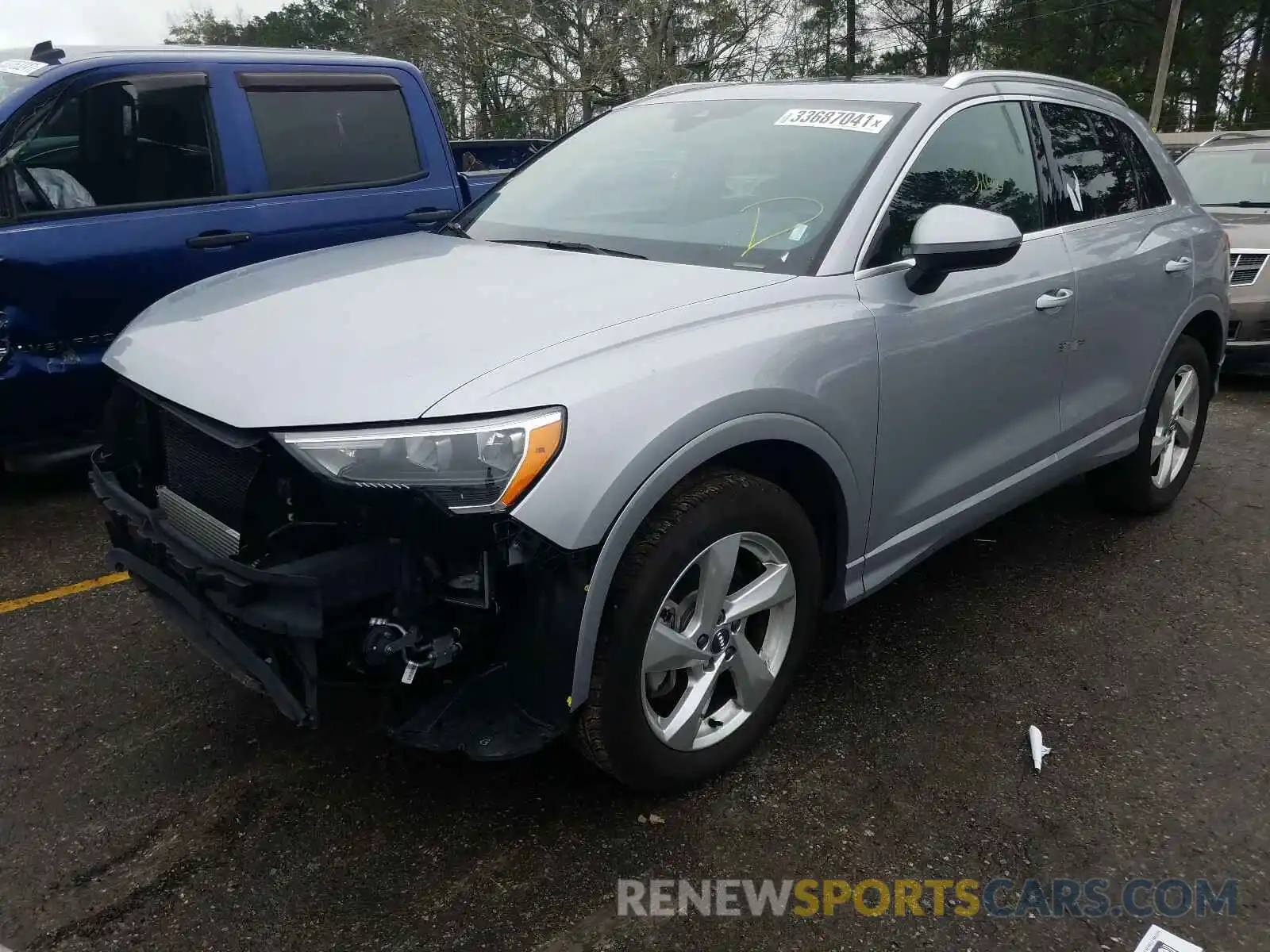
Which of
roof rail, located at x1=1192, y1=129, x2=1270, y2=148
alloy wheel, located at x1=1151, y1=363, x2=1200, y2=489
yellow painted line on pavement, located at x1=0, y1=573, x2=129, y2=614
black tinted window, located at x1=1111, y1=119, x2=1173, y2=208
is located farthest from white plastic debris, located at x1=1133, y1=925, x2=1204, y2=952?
roof rail, located at x1=1192, y1=129, x2=1270, y2=148

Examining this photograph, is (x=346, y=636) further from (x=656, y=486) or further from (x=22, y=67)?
(x=22, y=67)

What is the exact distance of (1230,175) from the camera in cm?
871

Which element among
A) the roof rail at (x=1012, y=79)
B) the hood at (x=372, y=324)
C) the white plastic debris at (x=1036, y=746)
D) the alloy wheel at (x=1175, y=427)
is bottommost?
the white plastic debris at (x=1036, y=746)

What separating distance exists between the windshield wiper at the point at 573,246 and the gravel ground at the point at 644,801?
4.48 feet

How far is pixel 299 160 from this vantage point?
5004 mm

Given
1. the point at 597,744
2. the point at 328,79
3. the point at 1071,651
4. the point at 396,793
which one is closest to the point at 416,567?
the point at 597,744

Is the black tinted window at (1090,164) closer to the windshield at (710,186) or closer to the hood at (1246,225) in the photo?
the windshield at (710,186)

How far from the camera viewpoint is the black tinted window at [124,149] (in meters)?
4.25

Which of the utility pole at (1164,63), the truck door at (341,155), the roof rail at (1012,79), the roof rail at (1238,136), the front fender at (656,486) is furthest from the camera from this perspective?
the utility pole at (1164,63)

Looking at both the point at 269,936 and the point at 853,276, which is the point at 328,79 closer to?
the point at 853,276

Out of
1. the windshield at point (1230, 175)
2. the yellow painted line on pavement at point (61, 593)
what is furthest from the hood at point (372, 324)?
the windshield at point (1230, 175)

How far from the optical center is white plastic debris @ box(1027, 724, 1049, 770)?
277 cm

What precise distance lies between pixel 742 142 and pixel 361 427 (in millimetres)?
1728

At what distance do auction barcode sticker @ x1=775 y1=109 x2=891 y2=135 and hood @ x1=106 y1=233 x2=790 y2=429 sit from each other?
72 cm
